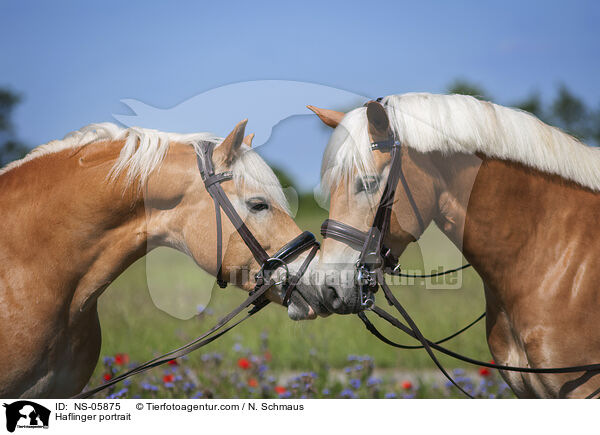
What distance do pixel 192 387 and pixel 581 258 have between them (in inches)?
129

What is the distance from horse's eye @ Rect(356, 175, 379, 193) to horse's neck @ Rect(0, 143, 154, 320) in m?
1.22

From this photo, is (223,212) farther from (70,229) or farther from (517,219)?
(517,219)

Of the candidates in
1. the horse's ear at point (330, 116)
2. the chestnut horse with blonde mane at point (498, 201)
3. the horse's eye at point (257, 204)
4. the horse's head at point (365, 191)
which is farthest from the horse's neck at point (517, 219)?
the horse's eye at point (257, 204)

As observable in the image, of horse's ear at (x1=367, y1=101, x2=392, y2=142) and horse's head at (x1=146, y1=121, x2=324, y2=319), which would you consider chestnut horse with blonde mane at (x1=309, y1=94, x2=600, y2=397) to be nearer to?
horse's ear at (x1=367, y1=101, x2=392, y2=142)

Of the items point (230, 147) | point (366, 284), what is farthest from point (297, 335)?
point (230, 147)

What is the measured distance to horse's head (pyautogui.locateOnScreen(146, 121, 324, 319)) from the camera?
265 centimetres

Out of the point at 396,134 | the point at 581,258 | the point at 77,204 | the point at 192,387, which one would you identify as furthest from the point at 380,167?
the point at 192,387

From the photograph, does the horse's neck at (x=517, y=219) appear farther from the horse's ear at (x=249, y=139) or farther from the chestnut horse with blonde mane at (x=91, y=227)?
the horse's ear at (x=249, y=139)

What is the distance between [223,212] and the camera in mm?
2645

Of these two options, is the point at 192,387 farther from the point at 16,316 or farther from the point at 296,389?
the point at 16,316

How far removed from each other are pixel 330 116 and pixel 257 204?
2.18 feet

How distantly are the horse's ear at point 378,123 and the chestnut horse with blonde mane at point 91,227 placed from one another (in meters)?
0.66

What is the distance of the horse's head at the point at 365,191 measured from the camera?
7.97 feet
